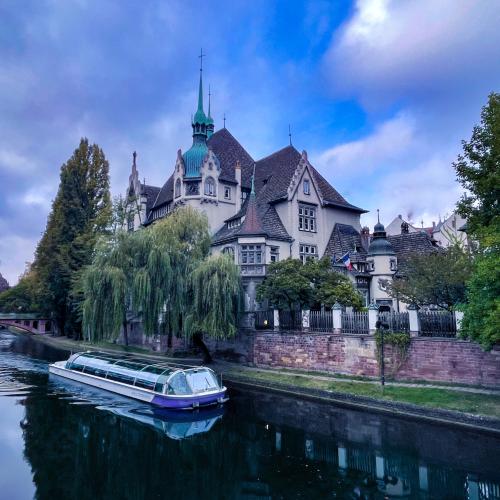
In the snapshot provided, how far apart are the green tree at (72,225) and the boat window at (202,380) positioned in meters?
29.1

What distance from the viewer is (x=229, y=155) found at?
153ft

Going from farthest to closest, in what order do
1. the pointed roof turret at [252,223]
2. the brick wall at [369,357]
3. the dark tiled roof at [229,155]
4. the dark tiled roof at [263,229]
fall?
the dark tiled roof at [229,155], the dark tiled roof at [263,229], the pointed roof turret at [252,223], the brick wall at [369,357]

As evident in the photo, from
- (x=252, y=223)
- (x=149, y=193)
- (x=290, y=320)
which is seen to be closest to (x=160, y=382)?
(x=290, y=320)

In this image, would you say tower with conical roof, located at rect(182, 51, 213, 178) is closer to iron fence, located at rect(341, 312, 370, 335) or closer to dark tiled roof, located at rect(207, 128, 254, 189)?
dark tiled roof, located at rect(207, 128, 254, 189)

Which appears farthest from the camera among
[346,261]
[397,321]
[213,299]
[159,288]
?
[346,261]

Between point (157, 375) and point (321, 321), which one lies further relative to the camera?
point (321, 321)

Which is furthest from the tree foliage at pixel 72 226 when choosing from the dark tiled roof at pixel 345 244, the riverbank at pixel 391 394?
the riverbank at pixel 391 394

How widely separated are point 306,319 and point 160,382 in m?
10.8

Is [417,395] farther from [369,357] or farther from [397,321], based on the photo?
[397,321]

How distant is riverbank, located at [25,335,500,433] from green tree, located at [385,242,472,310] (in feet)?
18.4

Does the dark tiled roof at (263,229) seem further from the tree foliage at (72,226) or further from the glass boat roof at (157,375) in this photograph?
the tree foliage at (72,226)

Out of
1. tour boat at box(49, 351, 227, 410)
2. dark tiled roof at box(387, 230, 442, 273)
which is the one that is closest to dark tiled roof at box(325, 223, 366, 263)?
dark tiled roof at box(387, 230, 442, 273)

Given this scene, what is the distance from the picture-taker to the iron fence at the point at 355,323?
25.8m

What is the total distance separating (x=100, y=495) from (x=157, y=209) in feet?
127
